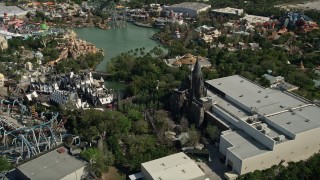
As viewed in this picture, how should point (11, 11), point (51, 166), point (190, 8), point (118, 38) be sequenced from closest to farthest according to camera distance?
point (51, 166) → point (118, 38) → point (11, 11) → point (190, 8)

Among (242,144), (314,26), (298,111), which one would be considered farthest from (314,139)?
(314,26)

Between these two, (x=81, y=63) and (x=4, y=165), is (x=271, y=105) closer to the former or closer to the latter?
(x=4, y=165)

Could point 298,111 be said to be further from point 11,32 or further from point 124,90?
point 11,32

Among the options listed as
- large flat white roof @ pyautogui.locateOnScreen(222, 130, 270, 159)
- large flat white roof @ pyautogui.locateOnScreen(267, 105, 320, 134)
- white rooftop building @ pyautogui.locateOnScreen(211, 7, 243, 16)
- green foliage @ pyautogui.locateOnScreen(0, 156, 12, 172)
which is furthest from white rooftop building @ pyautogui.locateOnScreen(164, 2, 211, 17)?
green foliage @ pyautogui.locateOnScreen(0, 156, 12, 172)

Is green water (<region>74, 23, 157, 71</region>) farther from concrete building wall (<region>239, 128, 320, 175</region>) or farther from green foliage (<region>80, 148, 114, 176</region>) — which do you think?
concrete building wall (<region>239, 128, 320, 175</region>)

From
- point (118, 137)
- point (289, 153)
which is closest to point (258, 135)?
point (289, 153)

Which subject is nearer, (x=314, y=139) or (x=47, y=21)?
(x=314, y=139)
